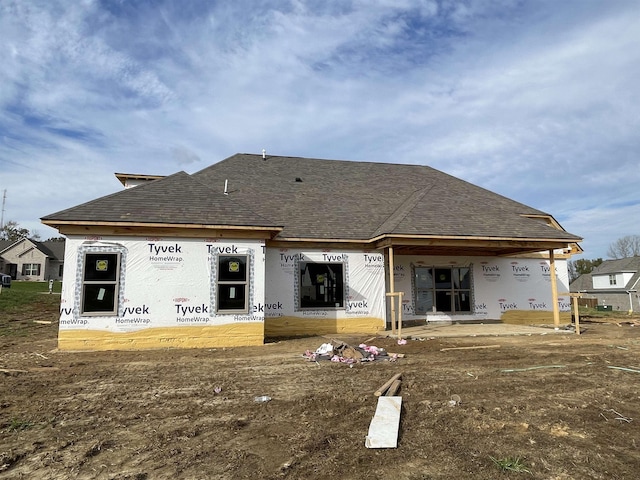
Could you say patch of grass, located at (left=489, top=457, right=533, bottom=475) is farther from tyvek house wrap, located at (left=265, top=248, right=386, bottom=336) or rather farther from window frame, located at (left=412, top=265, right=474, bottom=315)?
Result: window frame, located at (left=412, top=265, right=474, bottom=315)

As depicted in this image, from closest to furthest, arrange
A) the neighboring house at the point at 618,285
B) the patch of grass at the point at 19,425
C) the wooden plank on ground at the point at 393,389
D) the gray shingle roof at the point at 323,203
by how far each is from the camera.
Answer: the patch of grass at the point at 19,425, the wooden plank on ground at the point at 393,389, the gray shingle roof at the point at 323,203, the neighboring house at the point at 618,285

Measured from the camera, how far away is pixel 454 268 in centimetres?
1597

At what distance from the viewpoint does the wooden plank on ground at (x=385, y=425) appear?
14.1 ft

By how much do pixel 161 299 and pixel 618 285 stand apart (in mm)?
54638

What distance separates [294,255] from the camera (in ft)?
45.2

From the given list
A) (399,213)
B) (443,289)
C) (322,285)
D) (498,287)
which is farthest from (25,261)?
(498,287)

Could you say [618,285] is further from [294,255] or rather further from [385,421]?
[385,421]

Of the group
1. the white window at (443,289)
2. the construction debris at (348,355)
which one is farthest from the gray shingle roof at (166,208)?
the white window at (443,289)

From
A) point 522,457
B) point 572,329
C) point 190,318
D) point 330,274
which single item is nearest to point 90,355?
point 190,318

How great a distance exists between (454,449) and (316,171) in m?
15.4

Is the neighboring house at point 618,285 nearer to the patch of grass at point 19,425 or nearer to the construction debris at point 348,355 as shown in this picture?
the construction debris at point 348,355

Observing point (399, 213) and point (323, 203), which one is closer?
point (399, 213)

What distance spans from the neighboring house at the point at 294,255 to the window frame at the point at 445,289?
0.04 meters

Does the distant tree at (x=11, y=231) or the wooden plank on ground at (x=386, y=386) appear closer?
the wooden plank on ground at (x=386, y=386)
